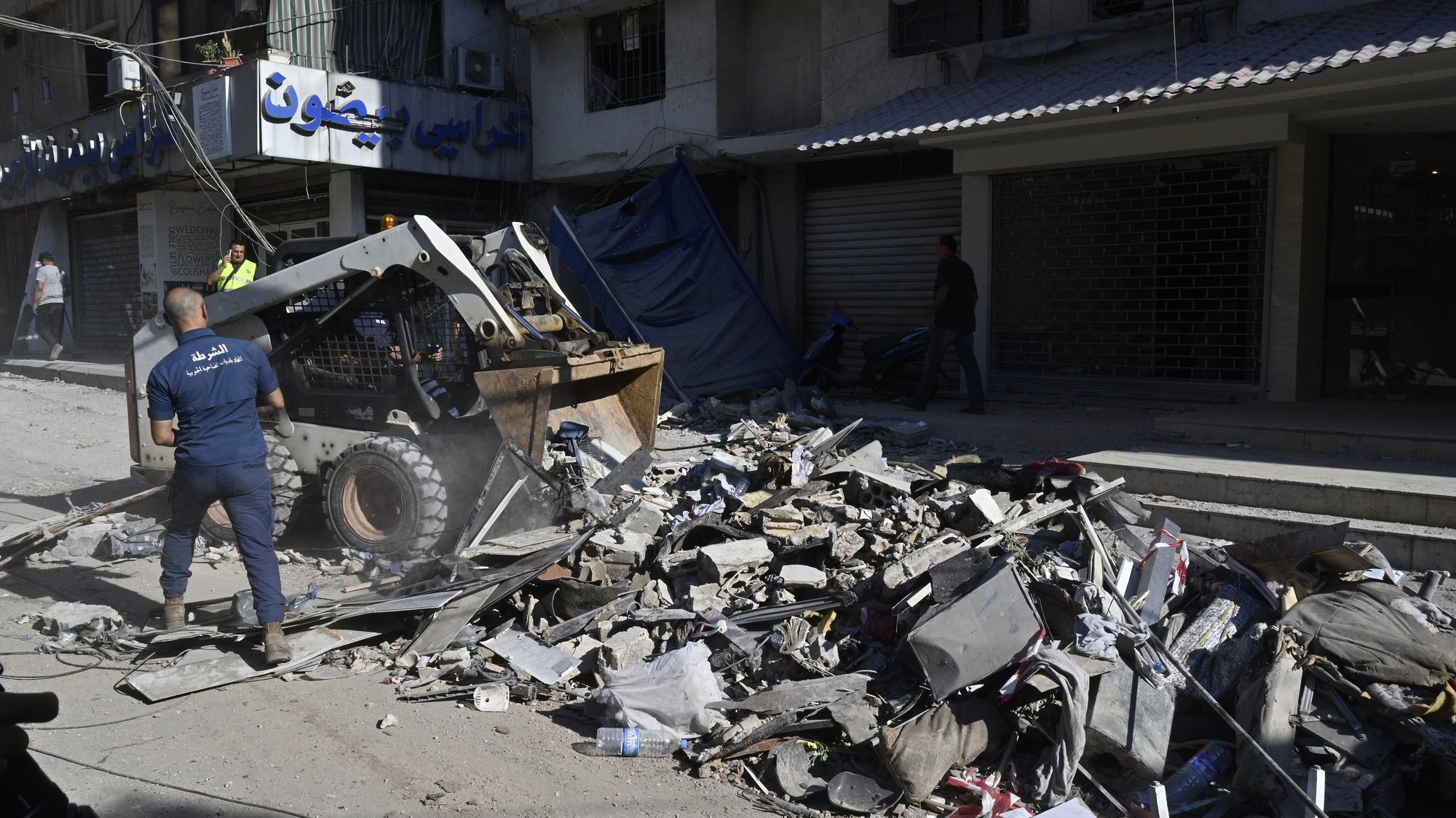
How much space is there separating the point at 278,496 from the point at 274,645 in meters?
2.29

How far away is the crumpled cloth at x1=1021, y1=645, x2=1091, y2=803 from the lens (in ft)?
12.5

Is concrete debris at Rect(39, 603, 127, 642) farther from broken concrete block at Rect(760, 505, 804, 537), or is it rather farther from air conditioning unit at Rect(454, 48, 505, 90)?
air conditioning unit at Rect(454, 48, 505, 90)

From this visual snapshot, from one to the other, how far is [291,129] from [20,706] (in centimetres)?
1371

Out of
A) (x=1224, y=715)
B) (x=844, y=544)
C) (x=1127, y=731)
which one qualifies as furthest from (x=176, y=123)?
(x=1224, y=715)

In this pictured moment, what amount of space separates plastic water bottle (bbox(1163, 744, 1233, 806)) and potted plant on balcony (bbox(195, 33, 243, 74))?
15.5 m

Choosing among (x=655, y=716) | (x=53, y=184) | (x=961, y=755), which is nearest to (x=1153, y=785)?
(x=961, y=755)

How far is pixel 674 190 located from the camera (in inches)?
512

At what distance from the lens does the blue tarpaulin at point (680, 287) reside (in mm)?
11812

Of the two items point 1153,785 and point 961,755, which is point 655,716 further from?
point 1153,785

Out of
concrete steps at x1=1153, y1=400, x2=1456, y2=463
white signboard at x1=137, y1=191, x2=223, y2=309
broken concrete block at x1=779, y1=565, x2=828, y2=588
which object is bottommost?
broken concrete block at x1=779, y1=565, x2=828, y2=588

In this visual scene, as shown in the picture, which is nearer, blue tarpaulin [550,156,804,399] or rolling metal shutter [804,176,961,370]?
blue tarpaulin [550,156,804,399]

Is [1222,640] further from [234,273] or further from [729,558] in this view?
[234,273]

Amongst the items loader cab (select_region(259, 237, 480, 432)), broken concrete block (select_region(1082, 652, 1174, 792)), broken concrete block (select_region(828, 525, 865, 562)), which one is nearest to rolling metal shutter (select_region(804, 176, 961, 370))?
loader cab (select_region(259, 237, 480, 432))

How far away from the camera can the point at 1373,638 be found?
4195 millimetres
